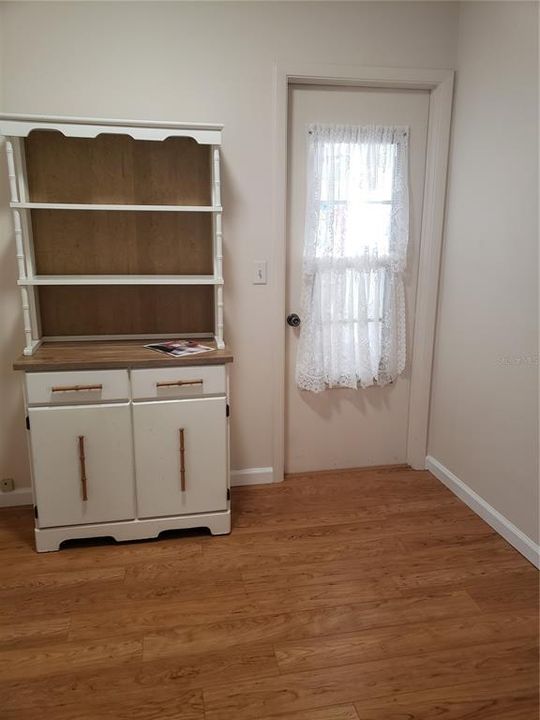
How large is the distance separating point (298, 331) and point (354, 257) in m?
0.50

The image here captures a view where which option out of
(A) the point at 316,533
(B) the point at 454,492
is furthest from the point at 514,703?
(B) the point at 454,492

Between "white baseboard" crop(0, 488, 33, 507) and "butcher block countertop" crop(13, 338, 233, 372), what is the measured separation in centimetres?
83

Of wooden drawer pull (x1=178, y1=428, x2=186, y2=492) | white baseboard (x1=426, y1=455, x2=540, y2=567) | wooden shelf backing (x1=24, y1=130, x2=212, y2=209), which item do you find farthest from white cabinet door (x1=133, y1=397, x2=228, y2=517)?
white baseboard (x1=426, y1=455, x2=540, y2=567)

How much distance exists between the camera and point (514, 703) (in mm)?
1546

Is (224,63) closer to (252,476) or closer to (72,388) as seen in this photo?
(72,388)

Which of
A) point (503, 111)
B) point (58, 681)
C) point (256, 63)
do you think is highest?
point (256, 63)

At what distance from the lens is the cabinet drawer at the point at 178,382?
222 centimetres

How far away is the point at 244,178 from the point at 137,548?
1.85 m

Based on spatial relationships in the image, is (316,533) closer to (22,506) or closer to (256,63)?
(22,506)

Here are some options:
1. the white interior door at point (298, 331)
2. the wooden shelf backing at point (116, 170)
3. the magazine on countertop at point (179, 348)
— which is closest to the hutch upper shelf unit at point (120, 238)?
the wooden shelf backing at point (116, 170)

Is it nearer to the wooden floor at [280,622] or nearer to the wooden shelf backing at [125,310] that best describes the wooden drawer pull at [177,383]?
the wooden shelf backing at [125,310]

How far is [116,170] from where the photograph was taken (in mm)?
2457

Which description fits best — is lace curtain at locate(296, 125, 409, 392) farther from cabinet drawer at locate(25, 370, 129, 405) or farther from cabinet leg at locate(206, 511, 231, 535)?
cabinet drawer at locate(25, 370, 129, 405)

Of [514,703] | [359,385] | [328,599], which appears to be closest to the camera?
[514,703]
